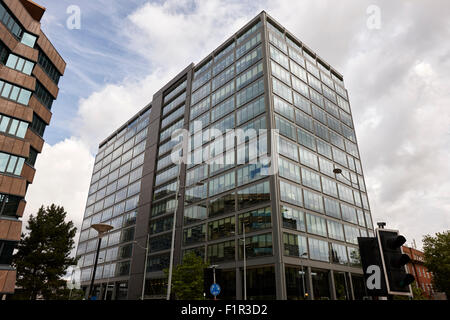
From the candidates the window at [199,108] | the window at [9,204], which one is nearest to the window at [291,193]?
the window at [199,108]

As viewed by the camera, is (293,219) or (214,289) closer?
(214,289)

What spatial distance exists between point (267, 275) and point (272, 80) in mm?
35166

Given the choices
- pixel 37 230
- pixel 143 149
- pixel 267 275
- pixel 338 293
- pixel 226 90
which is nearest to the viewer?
pixel 37 230

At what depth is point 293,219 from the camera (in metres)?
48.4

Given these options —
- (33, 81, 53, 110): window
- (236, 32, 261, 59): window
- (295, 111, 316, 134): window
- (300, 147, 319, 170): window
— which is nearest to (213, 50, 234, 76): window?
(236, 32, 261, 59): window

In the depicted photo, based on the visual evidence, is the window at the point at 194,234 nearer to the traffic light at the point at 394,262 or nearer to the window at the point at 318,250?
the window at the point at 318,250

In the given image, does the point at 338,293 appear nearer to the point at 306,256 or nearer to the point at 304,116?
the point at 306,256

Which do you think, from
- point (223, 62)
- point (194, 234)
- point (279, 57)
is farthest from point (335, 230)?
point (223, 62)

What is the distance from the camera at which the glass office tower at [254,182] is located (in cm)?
4791

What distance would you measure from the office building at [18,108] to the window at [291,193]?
35.3 metres

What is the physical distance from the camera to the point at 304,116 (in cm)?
6181

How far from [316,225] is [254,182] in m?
13.7

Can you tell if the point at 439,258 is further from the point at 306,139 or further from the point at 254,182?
the point at 254,182

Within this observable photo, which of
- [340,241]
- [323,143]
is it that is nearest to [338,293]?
[340,241]
